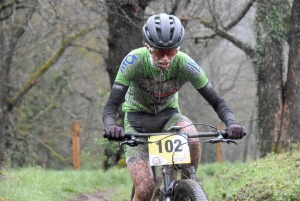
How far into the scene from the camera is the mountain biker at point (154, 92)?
14.7 ft

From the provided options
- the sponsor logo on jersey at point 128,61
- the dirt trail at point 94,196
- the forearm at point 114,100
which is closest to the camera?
the forearm at point 114,100

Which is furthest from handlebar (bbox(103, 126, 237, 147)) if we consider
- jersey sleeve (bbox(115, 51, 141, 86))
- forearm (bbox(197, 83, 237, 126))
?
jersey sleeve (bbox(115, 51, 141, 86))

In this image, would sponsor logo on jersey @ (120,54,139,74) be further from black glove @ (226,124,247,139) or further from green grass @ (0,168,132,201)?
green grass @ (0,168,132,201)

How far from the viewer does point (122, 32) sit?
14625 mm

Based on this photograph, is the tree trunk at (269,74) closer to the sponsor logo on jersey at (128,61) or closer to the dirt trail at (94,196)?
the dirt trail at (94,196)

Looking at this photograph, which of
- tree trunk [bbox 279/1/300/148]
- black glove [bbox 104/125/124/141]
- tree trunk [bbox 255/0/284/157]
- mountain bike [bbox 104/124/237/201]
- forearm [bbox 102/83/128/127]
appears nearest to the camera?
black glove [bbox 104/125/124/141]

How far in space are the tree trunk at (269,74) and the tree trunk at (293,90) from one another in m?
0.24

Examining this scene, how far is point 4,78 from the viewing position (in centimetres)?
1720

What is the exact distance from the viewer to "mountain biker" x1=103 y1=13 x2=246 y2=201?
448 cm

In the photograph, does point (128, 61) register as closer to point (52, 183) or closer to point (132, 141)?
point (132, 141)

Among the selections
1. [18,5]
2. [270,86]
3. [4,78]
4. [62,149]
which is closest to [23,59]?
[4,78]

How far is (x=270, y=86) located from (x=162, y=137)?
861cm

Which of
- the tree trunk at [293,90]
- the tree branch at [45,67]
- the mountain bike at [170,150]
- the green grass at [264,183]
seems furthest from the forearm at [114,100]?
the tree branch at [45,67]

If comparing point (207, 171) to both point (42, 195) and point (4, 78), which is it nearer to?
point (4, 78)
